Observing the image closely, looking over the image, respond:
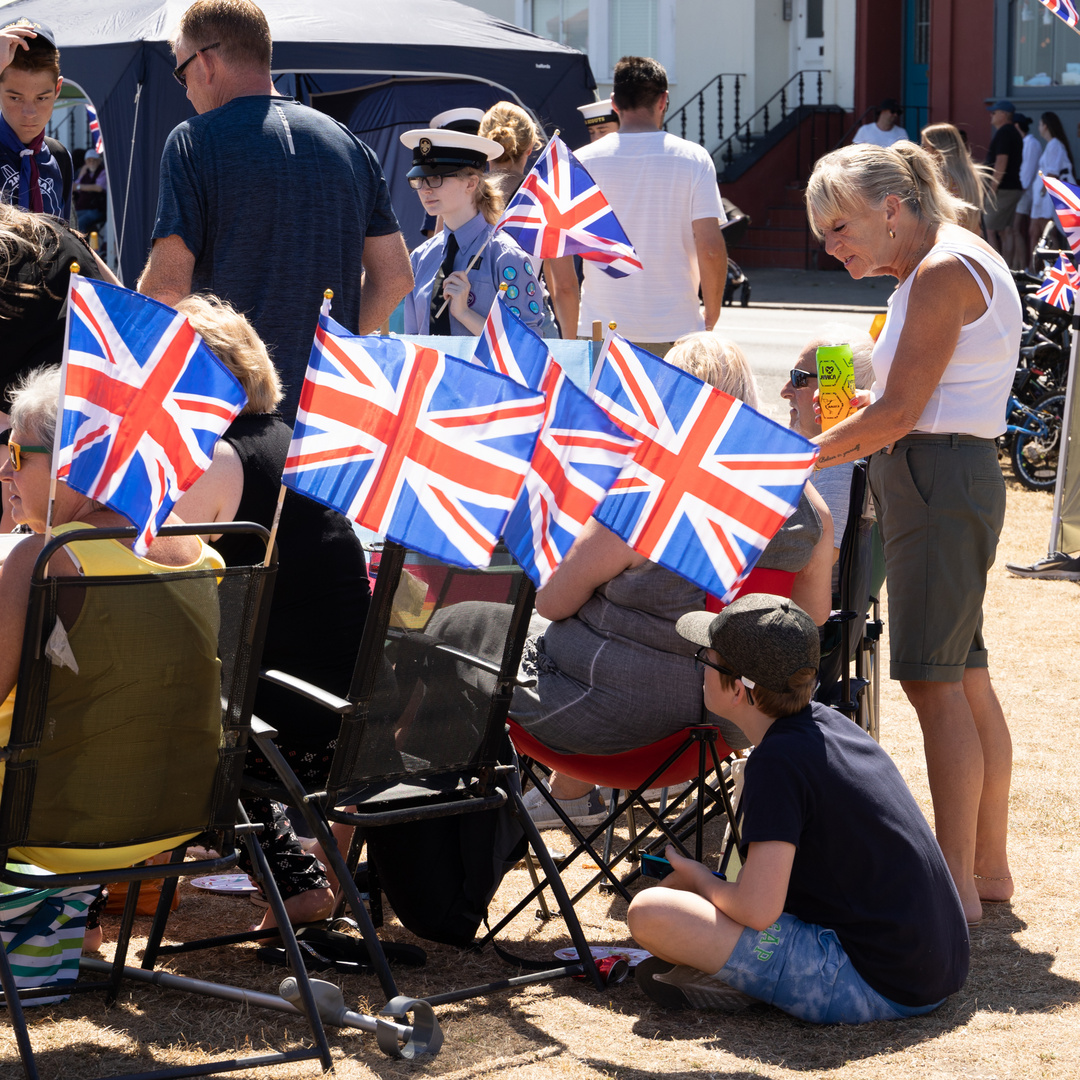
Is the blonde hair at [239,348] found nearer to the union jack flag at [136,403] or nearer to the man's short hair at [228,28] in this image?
the union jack flag at [136,403]

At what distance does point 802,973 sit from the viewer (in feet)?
10.4

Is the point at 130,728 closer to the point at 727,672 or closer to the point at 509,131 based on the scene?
the point at 727,672

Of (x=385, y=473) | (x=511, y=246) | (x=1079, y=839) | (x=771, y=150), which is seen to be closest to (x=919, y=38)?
(x=771, y=150)

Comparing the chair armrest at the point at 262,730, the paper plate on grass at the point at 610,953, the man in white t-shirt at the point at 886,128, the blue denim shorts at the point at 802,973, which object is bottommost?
the paper plate on grass at the point at 610,953

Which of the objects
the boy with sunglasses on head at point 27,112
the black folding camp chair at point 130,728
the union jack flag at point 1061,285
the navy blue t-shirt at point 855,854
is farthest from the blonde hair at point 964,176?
the boy with sunglasses on head at point 27,112

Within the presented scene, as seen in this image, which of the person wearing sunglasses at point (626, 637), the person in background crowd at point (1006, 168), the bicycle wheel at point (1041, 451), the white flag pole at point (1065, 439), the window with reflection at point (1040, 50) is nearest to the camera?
the person wearing sunglasses at point (626, 637)

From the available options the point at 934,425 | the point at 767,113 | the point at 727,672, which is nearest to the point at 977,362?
the point at 934,425

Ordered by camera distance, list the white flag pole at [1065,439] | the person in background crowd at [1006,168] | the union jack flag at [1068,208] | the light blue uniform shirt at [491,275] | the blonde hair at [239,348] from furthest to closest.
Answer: the person in background crowd at [1006,168] < the white flag pole at [1065,439] < the union jack flag at [1068,208] < the light blue uniform shirt at [491,275] < the blonde hair at [239,348]

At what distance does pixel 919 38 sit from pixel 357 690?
74.3 ft

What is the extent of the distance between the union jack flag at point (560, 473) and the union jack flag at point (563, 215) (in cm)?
190

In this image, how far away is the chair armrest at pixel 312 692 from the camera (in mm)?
3047

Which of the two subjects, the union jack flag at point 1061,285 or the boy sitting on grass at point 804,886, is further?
the union jack flag at point 1061,285

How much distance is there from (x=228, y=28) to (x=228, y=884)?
2459mm

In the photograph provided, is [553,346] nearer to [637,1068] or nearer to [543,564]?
[543,564]
